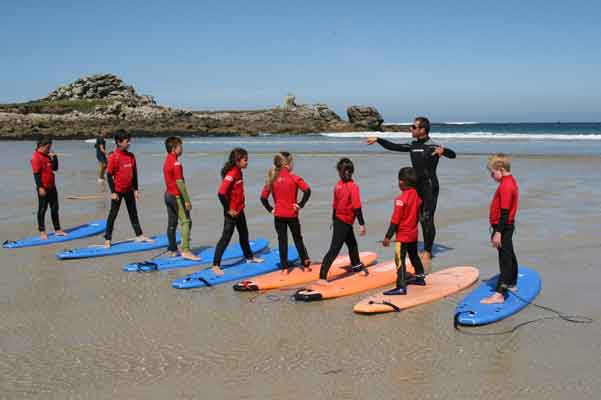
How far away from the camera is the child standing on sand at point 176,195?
8.51m

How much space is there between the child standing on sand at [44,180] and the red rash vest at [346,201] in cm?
582

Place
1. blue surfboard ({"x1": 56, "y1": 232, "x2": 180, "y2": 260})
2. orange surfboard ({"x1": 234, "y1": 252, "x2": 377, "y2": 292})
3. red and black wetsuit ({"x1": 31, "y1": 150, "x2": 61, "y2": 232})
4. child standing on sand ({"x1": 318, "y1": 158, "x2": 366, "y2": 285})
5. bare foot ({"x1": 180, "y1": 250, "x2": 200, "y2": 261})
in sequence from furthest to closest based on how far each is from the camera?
1. red and black wetsuit ({"x1": 31, "y1": 150, "x2": 61, "y2": 232})
2. blue surfboard ({"x1": 56, "y1": 232, "x2": 180, "y2": 260})
3. bare foot ({"x1": 180, "y1": 250, "x2": 200, "y2": 261})
4. orange surfboard ({"x1": 234, "y1": 252, "x2": 377, "y2": 292})
5. child standing on sand ({"x1": 318, "y1": 158, "x2": 366, "y2": 285})

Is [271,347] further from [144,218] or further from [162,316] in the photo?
[144,218]

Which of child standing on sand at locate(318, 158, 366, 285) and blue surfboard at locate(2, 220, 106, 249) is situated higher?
child standing on sand at locate(318, 158, 366, 285)

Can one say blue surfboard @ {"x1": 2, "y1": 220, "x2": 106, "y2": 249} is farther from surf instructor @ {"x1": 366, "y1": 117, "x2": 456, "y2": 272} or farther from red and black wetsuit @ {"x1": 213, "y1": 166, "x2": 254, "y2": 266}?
surf instructor @ {"x1": 366, "y1": 117, "x2": 456, "y2": 272}

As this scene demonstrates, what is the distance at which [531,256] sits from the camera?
8.62m

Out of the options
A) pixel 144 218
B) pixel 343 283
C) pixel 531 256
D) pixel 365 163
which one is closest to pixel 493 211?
pixel 343 283

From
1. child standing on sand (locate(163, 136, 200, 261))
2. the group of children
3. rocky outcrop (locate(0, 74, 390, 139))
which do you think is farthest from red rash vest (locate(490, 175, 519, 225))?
rocky outcrop (locate(0, 74, 390, 139))

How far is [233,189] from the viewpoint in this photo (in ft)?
25.6

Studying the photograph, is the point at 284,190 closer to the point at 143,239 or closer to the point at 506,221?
the point at 506,221

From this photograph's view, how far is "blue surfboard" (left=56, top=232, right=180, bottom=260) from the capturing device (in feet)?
29.3

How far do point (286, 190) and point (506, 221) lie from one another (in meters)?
2.72

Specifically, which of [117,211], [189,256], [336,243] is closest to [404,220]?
[336,243]

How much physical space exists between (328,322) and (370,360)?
42.0 inches
